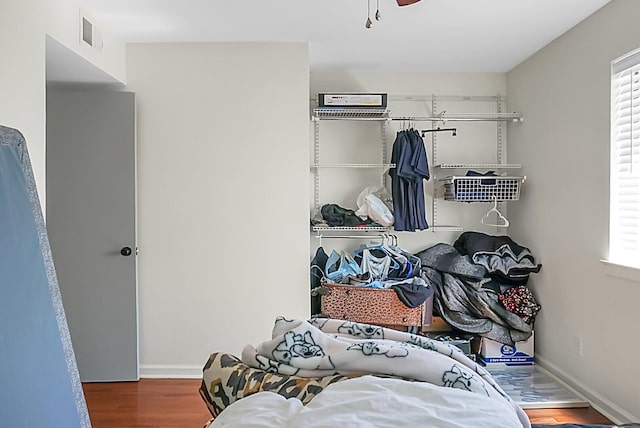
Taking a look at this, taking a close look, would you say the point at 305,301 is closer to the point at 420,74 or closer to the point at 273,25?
the point at 273,25

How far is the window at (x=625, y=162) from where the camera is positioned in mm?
3025

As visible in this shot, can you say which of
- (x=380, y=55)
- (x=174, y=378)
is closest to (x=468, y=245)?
(x=380, y=55)

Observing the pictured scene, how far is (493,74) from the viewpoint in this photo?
475cm

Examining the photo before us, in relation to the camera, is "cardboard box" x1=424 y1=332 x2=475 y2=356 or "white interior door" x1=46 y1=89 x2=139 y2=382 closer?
"white interior door" x1=46 y1=89 x2=139 y2=382

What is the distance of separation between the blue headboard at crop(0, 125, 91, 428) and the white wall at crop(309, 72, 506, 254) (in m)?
2.55

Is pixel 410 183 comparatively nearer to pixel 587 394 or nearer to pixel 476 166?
pixel 476 166

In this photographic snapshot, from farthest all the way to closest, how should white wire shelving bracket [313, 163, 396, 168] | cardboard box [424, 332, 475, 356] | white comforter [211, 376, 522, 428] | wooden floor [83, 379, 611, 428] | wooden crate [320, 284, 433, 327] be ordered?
1. white wire shelving bracket [313, 163, 396, 168]
2. cardboard box [424, 332, 475, 356]
3. wooden crate [320, 284, 433, 327]
4. wooden floor [83, 379, 611, 428]
5. white comforter [211, 376, 522, 428]

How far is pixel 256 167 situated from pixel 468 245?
5.79 feet

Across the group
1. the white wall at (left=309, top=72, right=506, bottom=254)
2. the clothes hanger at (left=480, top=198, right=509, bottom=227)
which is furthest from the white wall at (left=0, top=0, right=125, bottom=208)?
the clothes hanger at (left=480, top=198, right=509, bottom=227)

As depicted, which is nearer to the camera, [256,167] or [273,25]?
[273,25]

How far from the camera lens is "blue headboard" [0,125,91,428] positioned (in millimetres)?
2020

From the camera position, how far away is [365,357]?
157 centimetres

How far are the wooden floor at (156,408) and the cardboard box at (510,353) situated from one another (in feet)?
2.64

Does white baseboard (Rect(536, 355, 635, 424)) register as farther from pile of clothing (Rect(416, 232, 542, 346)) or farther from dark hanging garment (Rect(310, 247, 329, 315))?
dark hanging garment (Rect(310, 247, 329, 315))
